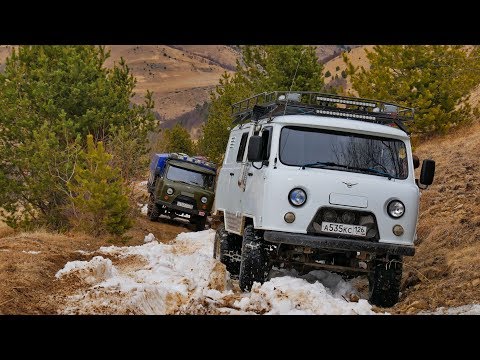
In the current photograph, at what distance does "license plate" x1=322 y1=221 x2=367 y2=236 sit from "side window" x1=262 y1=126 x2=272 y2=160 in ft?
4.10

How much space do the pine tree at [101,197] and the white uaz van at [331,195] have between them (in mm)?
8515

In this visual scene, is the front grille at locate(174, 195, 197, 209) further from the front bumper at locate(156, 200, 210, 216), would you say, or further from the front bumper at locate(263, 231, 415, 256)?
the front bumper at locate(263, 231, 415, 256)

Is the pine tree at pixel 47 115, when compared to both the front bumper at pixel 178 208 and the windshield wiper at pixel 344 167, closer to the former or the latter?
the front bumper at pixel 178 208

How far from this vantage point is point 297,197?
938 centimetres

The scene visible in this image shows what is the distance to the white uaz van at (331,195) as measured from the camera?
369 inches

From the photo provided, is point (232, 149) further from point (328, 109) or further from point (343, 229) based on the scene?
point (343, 229)

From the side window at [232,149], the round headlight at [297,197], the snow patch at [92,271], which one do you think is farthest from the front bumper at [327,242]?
the side window at [232,149]

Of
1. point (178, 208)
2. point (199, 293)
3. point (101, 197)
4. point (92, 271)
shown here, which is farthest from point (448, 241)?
point (178, 208)

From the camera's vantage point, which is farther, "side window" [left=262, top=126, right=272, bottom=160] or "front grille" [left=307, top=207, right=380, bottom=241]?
"side window" [left=262, top=126, right=272, bottom=160]

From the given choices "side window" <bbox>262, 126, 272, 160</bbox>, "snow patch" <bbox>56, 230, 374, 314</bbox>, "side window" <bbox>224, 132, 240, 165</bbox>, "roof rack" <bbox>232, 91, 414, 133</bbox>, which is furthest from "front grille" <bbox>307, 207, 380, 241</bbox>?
"side window" <bbox>224, 132, 240, 165</bbox>

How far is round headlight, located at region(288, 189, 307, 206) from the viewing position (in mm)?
9367

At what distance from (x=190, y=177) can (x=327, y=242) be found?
17.4 meters

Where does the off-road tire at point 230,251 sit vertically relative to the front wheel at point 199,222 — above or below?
above

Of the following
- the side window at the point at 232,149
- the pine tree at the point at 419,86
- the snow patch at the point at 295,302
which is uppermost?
the pine tree at the point at 419,86
